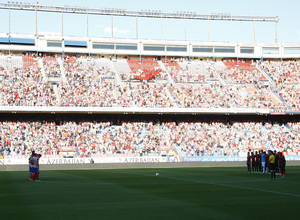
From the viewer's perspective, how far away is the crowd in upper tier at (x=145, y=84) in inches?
2298

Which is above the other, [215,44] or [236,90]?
[215,44]

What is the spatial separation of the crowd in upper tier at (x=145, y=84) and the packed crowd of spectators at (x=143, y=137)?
280cm

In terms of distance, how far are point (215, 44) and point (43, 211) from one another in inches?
2583

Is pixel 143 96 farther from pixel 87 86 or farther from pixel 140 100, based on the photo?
pixel 87 86

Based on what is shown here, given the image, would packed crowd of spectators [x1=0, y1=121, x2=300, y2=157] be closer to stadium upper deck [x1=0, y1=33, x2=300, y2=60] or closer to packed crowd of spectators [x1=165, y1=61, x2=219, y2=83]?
packed crowd of spectators [x1=165, y1=61, x2=219, y2=83]

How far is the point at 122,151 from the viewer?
54.1 m

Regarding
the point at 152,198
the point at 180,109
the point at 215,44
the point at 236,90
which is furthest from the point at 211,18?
the point at 152,198

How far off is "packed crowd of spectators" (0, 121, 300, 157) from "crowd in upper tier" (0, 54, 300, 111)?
2.80 meters

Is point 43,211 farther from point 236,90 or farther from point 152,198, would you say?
point 236,90


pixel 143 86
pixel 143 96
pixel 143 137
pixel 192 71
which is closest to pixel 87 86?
pixel 143 96

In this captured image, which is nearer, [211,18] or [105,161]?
[105,161]

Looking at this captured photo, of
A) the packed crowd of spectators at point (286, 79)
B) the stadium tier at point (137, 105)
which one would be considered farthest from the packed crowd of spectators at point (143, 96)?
the packed crowd of spectators at point (286, 79)

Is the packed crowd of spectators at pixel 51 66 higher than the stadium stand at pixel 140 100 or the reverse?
higher

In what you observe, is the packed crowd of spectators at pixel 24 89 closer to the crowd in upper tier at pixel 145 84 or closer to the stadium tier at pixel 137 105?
the crowd in upper tier at pixel 145 84
